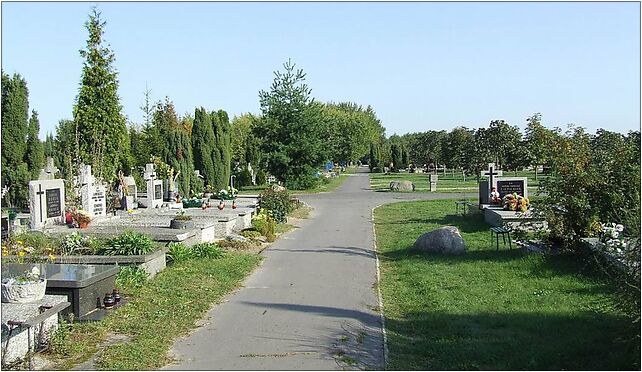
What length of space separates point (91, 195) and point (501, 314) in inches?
512

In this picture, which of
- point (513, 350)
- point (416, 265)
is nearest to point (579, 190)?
point (416, 265)

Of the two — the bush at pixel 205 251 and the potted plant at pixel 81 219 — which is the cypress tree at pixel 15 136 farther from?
the bush at pixel 205 251

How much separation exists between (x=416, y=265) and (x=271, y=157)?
25534mm

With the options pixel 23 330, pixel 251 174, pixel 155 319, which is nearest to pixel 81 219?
pixel 155 319

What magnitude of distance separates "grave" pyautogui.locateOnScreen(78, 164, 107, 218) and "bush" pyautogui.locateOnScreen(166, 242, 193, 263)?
5396mm

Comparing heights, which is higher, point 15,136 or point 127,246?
point 15,136

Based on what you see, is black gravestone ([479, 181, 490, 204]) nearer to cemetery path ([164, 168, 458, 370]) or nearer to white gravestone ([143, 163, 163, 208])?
cemetery path ([164, 168, 458, 370])

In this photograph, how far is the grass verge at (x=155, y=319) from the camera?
714cm

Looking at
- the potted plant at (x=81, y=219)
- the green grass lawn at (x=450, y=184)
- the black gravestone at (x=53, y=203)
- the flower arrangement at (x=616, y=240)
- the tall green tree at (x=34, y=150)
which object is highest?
the tall green tree at (x=34, y=150)

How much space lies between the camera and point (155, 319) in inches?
350

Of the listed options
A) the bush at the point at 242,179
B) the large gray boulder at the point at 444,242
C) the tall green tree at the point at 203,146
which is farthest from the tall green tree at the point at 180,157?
the large gray boulder at the point at 444,242

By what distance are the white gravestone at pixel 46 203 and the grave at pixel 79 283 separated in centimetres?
641

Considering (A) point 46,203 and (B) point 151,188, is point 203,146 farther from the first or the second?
(A) point 46,203

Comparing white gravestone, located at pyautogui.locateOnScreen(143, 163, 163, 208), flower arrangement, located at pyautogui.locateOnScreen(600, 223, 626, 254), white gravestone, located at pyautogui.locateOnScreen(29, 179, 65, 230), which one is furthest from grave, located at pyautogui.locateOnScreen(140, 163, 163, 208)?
flower arrangement, located at pyautogui.locateOnScreen(600, 223, 626, 254)
